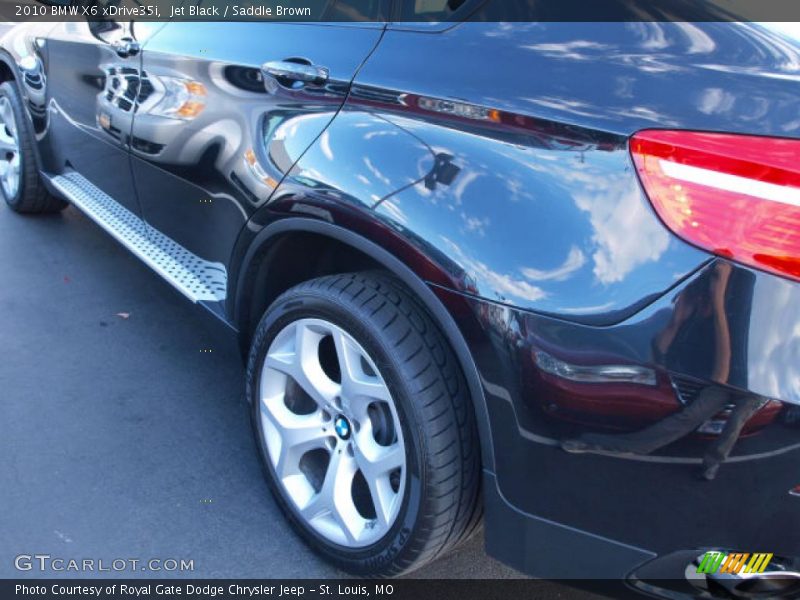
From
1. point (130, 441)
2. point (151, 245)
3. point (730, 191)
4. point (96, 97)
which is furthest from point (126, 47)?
point (730, 191)

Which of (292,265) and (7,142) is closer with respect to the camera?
(292,265)

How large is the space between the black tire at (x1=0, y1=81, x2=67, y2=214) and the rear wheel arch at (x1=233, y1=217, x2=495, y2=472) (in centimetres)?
258

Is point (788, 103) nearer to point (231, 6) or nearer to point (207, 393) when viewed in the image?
point (231, 6)

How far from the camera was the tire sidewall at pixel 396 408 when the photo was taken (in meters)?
1.83

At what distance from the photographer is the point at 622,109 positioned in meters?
1.48

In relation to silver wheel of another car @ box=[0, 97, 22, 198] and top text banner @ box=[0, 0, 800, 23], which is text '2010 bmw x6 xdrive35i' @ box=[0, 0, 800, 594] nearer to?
top text banner @ box=[0, 0, 800, 23]

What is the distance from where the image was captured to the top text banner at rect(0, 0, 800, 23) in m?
1.57

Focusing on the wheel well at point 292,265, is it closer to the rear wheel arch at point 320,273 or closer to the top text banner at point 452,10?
the rear wheel arch at point 320,273

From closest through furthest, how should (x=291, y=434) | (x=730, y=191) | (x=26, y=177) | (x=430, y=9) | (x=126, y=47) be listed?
(x=730, y=191) → (x=430, y=9) → (x=291, y=434) → (x=126, y=47) → (x=26, y=177)

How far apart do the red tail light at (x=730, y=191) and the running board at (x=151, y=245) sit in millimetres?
1597

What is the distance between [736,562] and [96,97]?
122 inches

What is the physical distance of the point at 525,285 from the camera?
5.08 ft

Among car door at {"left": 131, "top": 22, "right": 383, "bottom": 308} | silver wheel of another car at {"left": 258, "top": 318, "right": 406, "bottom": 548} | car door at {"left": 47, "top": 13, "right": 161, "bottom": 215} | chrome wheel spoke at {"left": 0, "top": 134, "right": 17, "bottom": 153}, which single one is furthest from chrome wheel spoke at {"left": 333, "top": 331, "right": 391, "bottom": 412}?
chrome wheel spoke at {"left": 0, "top": 134, "right": 17, "bottom": 153}

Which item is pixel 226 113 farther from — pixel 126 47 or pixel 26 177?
pixel 26 177
